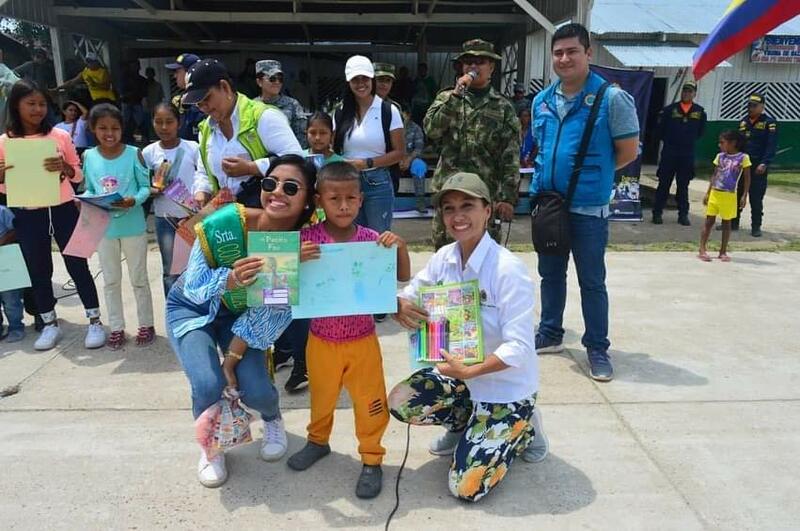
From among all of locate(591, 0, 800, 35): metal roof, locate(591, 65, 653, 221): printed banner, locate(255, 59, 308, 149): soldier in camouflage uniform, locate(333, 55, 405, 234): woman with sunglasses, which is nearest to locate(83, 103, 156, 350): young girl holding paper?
locate(255, 59, 308, 149): soldier in camouflage uniform

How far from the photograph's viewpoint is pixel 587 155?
3.42 meters

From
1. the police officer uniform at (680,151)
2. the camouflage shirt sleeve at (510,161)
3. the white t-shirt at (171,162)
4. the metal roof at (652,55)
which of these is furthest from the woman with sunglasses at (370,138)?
the metal roof at (652,55)

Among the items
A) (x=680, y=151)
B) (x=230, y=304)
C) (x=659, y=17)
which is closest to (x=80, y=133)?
(x=230, y=304)

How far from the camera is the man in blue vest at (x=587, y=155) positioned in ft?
10.9

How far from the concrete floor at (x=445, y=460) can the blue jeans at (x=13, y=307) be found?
0.60 feet

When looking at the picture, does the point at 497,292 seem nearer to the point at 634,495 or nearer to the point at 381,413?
the point at 381,413

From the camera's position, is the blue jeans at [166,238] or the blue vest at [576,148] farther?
the blue jeans at [166,238]

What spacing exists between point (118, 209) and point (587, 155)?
2939mm

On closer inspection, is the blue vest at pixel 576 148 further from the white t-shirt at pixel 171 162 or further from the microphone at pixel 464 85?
the white t-shirt at pixel 171 162

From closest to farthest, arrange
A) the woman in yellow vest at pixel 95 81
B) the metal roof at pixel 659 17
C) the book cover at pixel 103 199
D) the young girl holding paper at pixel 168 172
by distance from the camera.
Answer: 1. the book cover at pixel 103 199
2. the young girl holding paper at pixel 168 172
3. the woman in yellow vest at pixel 95 81
4. the metal roof at pixel 659 17

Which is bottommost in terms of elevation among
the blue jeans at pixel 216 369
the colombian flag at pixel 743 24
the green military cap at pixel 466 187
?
the blue jeans at pixel 216 369

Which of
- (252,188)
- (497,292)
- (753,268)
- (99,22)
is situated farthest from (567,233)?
(99,22)

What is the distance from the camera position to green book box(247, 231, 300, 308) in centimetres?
231

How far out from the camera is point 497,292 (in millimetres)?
2439
